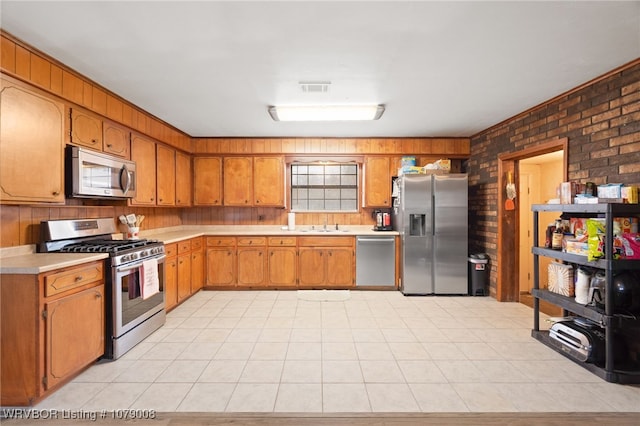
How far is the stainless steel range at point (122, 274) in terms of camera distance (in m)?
2.63

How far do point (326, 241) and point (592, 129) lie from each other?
135 inches

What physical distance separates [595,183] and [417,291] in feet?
8.47

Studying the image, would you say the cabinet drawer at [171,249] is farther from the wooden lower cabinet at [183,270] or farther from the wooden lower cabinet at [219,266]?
the wooden lower cabinet at [219,266]

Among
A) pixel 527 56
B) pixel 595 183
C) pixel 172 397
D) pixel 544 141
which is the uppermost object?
pixel 527 56

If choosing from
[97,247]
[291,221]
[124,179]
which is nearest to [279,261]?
[291,221]

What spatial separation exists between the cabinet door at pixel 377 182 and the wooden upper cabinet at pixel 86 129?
372cm

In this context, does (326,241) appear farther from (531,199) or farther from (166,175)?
(531,199)

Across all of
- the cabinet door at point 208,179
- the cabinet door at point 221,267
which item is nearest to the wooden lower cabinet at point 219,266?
the cabinet door at point 221,267

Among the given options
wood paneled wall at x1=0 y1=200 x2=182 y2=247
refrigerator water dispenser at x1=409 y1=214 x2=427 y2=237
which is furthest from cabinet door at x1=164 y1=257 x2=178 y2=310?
refrigerator water dispenser at x1=409 y1=214 x2=427 y2=237

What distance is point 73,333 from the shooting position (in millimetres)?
2270

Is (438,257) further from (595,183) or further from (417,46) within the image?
(417,46)

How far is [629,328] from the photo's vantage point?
2281mm

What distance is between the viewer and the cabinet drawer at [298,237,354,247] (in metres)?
4.86

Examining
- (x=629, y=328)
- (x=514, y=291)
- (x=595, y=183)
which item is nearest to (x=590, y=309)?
(x=629, y=328)
